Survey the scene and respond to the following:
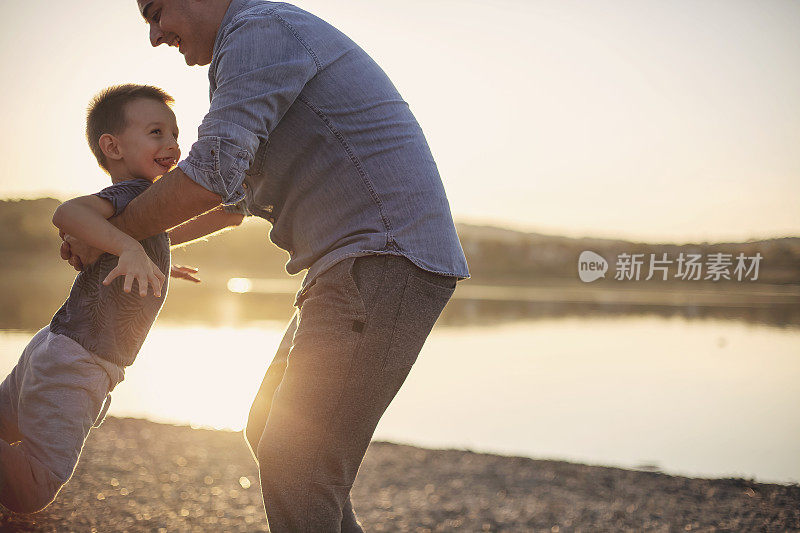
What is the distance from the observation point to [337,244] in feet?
4.99

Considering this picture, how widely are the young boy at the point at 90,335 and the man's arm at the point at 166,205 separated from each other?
18 cm

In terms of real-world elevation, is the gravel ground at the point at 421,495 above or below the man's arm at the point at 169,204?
below

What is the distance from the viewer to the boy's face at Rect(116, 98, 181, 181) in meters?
2.06

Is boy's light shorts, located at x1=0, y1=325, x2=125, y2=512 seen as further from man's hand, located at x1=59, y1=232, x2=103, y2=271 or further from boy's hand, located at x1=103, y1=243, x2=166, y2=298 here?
boy's hand, located at x1=103, y1=243, x2=166, y2=298

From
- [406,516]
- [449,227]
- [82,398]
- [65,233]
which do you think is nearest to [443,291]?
[449,227]

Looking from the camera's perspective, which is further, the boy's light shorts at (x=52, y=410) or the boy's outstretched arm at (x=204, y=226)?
the boy's outstretched arm at (x=204, y=226)

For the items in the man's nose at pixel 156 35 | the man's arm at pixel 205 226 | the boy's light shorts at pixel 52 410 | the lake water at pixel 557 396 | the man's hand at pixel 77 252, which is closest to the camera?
the man's nose at pixel 156 35

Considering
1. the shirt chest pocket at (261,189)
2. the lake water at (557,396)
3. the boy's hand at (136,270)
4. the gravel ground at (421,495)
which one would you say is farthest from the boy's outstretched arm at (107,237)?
the lake water at (557,396)

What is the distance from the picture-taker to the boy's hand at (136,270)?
157 cm

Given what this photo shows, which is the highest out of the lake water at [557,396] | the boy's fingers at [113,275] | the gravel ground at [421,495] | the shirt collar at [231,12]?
the shirt collar at [231,12]

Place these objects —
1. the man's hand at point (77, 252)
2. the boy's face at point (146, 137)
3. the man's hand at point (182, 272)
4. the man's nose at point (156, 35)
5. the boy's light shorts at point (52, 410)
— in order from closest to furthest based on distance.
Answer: the man's nose at point (156, 35)
the man's hand at point (77, 252)
the boy's light shorts at point (52, 410)
the boy's face at point (146, 137)
the man's hand at point (182, 272)

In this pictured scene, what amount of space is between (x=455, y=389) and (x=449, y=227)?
20.2 feet

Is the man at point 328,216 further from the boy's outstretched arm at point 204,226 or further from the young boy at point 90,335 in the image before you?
the boy's outstretched arm at point 204,226

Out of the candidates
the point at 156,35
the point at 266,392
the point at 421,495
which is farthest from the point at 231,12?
the point at 421,495
